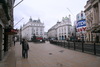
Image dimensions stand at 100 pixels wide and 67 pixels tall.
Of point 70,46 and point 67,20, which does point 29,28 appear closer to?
point 67,20

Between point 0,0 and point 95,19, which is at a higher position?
point 95,19

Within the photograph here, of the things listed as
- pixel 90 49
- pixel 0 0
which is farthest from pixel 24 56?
pixel 90 49

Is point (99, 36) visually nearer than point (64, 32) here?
Yes

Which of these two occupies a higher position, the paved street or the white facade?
the white facade

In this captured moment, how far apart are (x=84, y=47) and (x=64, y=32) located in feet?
312

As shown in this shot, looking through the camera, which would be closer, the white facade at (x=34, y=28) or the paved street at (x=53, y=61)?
the paved street at (x=53, y=61)

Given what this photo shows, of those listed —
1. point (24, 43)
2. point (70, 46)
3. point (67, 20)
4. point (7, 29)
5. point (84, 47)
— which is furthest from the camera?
point (67, 20)

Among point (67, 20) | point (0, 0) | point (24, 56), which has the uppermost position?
point (67, 20)

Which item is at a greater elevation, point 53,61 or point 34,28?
point 34,28

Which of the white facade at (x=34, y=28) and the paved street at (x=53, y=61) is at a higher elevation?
the white facade at (x=34, y=28)

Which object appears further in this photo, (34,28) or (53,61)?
(34,28)

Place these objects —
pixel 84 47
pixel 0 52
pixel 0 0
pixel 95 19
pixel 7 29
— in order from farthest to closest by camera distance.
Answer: pixel 95 19
pixel 84 47
pixel 7 29
pixel 0 52
pixel 0 0

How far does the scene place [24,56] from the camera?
38.5ft

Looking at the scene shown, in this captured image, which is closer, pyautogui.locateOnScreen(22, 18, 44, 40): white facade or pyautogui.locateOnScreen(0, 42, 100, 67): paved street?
pyautogui.locateOnScreen(0, 42, 100, 67): paved street
